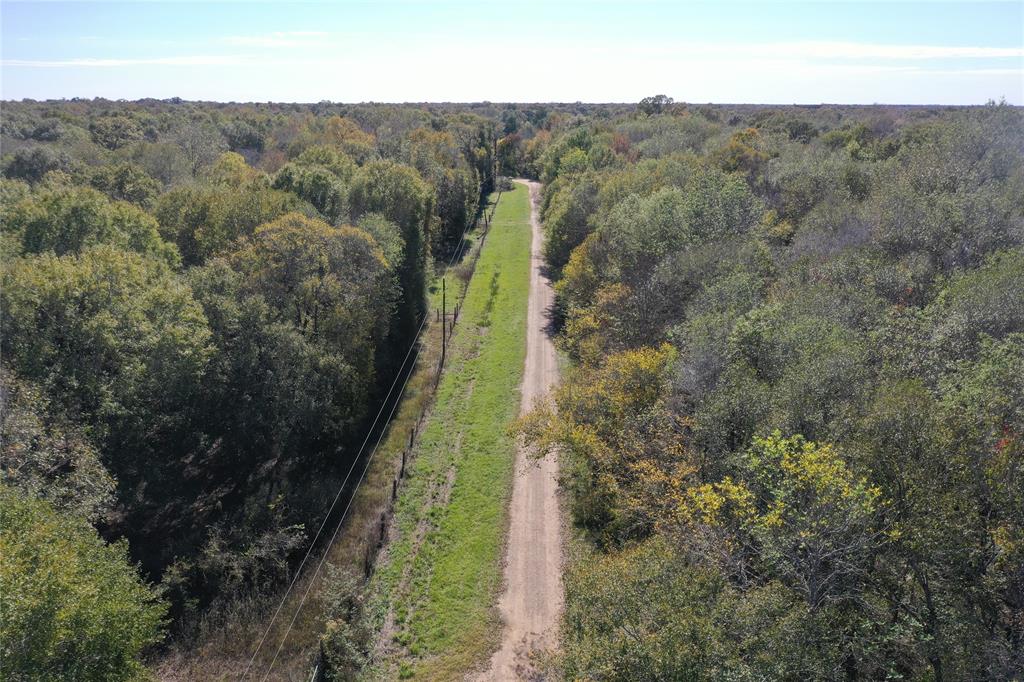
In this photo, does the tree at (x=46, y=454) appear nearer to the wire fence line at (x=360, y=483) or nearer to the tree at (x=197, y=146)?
the wire fence line at (x=360, y=483)

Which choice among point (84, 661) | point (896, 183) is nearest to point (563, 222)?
point (896, 183)

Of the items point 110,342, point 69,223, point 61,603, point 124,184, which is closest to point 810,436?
point 61,603

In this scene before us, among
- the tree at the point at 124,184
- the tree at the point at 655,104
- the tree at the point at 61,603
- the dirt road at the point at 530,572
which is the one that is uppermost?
the tree at the point at 655,104

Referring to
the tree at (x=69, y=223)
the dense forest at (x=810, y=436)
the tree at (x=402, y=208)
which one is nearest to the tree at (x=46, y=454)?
the tree at (x=69, y=223)

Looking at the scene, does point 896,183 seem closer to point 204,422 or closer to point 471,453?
point 471,453

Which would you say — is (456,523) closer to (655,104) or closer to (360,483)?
(360,483)

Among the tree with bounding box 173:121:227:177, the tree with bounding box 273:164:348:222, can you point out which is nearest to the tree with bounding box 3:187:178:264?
the tree with bounding box 273:164:348:222
